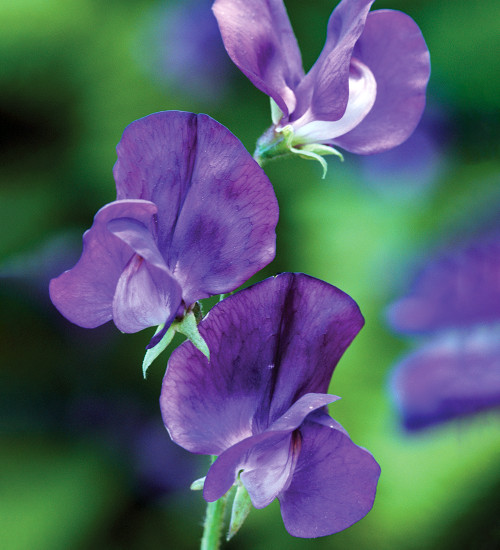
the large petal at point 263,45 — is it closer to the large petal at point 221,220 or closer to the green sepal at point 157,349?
the large petal at point 221,220

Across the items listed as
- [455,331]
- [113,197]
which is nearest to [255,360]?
[113,197]

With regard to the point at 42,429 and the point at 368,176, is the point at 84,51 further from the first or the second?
the point at 42,429

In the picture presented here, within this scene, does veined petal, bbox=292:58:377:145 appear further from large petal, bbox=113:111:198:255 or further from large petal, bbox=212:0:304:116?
large petal, bbox=113:111:198:255

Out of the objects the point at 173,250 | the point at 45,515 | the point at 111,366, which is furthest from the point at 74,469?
the point at 173,250

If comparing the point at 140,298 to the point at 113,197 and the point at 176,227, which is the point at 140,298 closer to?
the point at 176,227

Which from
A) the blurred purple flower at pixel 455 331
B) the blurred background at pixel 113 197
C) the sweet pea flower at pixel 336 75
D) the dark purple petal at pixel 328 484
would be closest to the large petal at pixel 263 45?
the sweet pea flower at pixel 336 75

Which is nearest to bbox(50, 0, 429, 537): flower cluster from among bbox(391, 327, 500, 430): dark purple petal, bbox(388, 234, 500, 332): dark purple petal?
bbox(391, 327, 500, 430): dark purple petal
